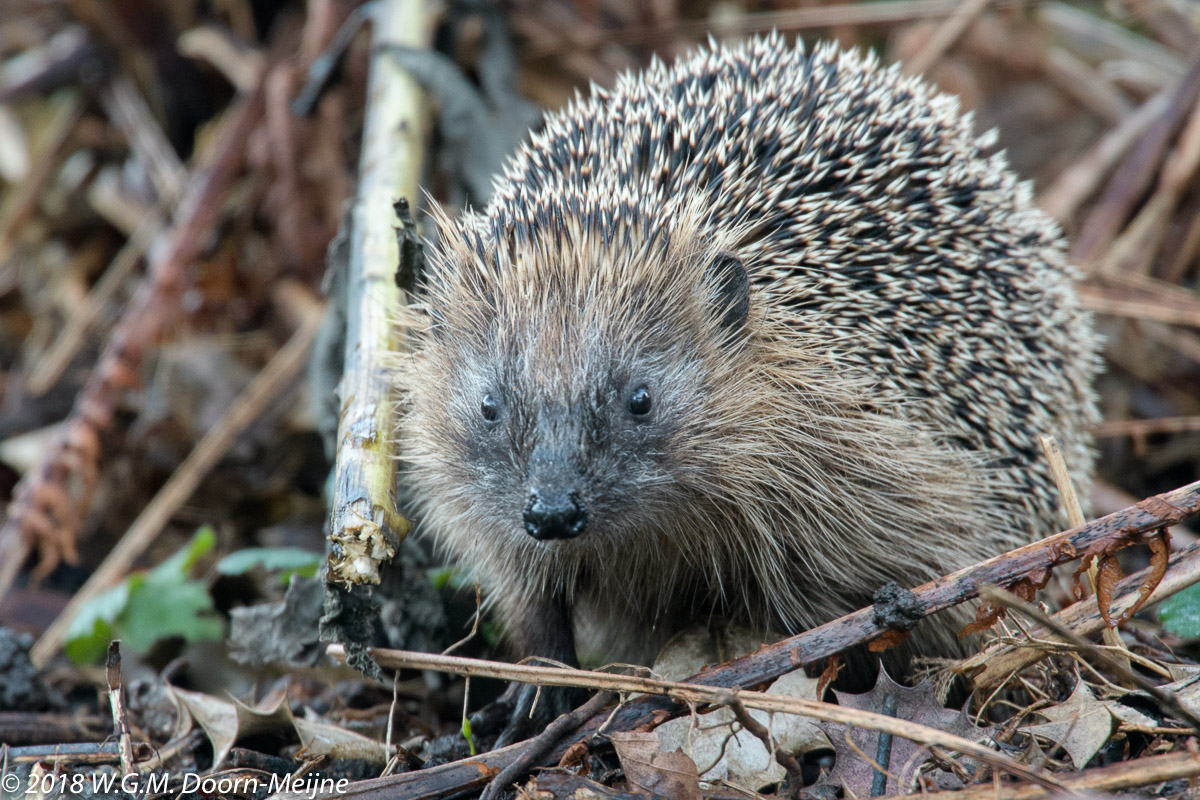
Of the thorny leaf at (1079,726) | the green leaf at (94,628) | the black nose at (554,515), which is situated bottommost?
the thorny leaf at (1079,726)

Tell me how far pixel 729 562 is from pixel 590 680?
1.07 meters

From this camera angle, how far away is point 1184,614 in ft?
11.1

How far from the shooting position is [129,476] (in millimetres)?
5543

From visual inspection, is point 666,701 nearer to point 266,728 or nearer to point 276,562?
point 266,728

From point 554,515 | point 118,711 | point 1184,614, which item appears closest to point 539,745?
point 554,515

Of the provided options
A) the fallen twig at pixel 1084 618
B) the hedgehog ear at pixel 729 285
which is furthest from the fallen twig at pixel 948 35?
the fallen twig at pixel 1084 618

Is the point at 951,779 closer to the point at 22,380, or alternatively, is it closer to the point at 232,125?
the point at 232,125

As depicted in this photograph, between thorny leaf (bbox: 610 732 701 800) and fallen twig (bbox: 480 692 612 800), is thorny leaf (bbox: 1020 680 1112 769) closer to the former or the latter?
thorny leaf (bbox: 610 732 701 800)

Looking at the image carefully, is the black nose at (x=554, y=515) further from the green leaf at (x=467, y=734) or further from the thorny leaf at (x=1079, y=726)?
the thorny leaf at (x=1079, y=726)

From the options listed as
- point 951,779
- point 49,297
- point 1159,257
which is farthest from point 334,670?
point 1159,257

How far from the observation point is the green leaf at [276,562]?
4.00 meters

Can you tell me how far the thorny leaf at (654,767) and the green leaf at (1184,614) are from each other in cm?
166

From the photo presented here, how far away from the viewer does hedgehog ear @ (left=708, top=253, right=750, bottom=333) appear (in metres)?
3.64

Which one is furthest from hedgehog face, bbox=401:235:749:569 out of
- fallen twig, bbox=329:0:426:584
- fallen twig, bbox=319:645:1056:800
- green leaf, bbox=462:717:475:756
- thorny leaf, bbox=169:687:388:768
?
thorny leaf, bbox=169:687:388:768
